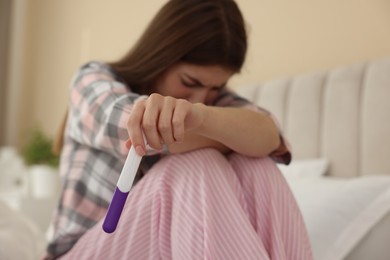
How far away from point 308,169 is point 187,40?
69 cm

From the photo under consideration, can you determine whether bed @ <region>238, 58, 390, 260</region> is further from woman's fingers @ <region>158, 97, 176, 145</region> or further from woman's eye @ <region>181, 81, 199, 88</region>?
woman's fingers @ <region>158, 97, 176, 145</region>

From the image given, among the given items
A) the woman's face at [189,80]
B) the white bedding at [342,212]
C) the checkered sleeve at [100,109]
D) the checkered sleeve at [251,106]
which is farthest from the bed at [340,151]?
the checkered sleeve at [100,109]

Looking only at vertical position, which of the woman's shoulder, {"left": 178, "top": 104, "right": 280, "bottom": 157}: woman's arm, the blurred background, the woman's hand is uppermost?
the woman's hand

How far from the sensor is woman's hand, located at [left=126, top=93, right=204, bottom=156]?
57cm

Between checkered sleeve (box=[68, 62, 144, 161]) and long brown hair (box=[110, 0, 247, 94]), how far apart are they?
0.07 metres

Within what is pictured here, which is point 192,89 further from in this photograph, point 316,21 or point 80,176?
point 316,21

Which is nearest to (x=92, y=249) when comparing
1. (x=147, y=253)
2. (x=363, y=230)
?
(x=147, y=253)

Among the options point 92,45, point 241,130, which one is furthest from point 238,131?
point 92,45

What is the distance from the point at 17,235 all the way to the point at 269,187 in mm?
501

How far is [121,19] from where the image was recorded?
1.89m

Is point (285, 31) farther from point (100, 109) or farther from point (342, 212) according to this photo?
point (100, 109)

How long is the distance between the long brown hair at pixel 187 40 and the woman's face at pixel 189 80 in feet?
0.04

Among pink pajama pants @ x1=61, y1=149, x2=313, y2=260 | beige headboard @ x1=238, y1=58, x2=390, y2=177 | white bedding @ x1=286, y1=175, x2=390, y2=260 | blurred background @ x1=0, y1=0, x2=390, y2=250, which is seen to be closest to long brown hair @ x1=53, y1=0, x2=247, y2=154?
blurred background @ x1=0, y1=0, x2=390, y2=250

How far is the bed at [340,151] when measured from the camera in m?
0.95
